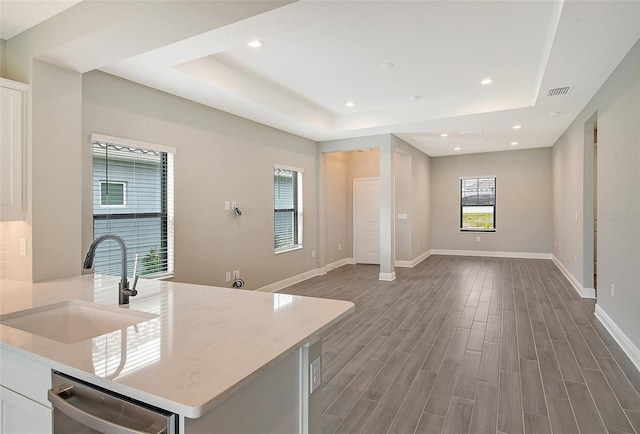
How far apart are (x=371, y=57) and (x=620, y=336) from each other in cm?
Answer: 368

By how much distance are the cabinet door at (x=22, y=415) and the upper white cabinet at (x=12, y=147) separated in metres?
1.57

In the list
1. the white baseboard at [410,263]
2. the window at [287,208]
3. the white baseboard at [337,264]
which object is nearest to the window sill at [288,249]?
the window at [287,208]

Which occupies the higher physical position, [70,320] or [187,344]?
[187,344]

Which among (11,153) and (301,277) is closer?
(11,153)

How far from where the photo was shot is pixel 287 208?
6176 millimetres

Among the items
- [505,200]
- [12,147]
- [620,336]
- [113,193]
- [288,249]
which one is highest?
[12,147]

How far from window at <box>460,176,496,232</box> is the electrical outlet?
9014 millimetres

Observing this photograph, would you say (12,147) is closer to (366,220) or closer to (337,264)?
(337,264)

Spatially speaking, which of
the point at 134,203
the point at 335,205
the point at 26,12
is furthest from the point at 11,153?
the point at 335,205

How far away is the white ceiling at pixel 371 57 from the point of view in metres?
2.27

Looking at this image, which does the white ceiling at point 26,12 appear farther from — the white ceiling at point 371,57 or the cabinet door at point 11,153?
the cabinet door at point 11,153

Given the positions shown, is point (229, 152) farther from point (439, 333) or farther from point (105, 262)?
point (439, 333)

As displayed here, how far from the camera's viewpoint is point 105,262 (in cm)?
330

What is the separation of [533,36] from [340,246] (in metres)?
5.71
